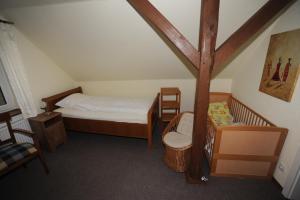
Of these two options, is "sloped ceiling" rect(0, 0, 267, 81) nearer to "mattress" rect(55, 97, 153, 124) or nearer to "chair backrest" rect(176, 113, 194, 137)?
"mattress" rect(55, 97, 153, 124)

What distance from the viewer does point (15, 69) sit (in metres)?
2.30

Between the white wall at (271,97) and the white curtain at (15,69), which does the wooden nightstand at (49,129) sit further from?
the white wall at (271,97)

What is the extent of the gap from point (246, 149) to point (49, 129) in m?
2.98

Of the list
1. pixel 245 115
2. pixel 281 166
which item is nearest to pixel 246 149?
pixel 281 166

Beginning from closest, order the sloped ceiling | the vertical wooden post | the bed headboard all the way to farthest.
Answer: the vertical wooden post < the sloped ceiling < the bed headboard

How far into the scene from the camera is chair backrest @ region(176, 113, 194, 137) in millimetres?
2253

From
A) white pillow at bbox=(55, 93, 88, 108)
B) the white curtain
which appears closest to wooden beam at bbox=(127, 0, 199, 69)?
the white curtain

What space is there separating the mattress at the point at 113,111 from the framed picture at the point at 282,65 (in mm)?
1822

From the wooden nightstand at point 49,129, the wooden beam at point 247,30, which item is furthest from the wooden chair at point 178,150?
the wooden nightstand at point 49,129

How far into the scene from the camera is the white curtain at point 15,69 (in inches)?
86.6

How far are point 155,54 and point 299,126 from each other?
2125 millimetres

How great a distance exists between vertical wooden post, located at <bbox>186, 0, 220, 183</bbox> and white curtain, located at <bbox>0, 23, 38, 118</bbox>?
2.72 metres

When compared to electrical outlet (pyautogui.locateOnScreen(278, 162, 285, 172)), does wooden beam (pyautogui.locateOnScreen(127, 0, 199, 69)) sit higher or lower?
higher

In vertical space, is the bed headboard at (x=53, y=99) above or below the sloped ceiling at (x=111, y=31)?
below
